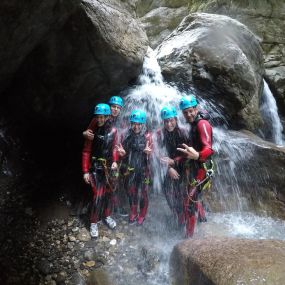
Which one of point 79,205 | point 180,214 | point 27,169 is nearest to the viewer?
point 180,214

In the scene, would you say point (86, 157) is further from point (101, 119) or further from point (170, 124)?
point (170, 124)

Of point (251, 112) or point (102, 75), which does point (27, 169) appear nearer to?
point (102, 75)

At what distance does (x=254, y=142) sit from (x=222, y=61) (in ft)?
8.42

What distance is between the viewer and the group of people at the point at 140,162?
19.7 feet

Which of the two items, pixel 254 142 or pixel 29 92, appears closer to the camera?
pixel 29 92

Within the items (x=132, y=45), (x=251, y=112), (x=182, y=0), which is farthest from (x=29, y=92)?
(x=182, y=0)

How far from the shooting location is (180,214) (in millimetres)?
6504

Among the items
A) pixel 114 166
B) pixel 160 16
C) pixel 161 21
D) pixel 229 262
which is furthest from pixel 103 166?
pixel 160 16

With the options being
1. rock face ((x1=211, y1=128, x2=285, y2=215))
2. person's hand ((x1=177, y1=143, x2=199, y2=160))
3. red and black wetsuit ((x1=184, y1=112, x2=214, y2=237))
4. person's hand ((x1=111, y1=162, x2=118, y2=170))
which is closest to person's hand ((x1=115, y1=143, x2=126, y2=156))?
person's hand ((x1=111, y1=162, x2=118, y2=170))

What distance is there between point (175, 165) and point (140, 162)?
835 millimetres

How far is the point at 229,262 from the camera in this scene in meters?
4.09

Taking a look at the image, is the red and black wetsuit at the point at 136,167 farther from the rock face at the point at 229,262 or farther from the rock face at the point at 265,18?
the rock face at the point at 265,18

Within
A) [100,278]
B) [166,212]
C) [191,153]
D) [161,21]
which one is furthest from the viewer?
[161,21]

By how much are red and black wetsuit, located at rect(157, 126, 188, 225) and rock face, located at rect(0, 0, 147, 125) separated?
2.07 metres
